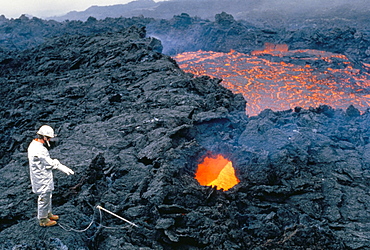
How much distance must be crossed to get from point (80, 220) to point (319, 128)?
9.90m

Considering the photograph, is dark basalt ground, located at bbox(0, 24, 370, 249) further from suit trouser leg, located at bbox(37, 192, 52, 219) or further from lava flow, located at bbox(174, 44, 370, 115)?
lava flow, located at bbox(174, 44, 370, 115)

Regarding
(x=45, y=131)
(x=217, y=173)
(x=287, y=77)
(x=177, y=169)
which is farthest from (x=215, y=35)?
(x=45, y=131)

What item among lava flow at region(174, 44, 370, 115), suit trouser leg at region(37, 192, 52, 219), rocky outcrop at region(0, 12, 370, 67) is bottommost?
lava flow at region(174, 44, 370, 115)

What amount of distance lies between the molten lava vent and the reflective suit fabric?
4.58m

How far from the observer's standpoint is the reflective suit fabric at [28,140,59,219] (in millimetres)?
4887

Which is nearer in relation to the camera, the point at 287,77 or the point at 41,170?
the point at 41,170

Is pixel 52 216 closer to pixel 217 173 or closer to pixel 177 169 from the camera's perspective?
pixel 177 169

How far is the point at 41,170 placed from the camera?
497cm

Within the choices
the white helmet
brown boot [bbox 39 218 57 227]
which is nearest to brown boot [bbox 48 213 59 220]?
brown boot [bbox 39 218 57 227]

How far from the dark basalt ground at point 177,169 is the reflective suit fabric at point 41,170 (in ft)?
2.02

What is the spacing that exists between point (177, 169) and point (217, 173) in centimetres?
190

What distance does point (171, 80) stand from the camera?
1442cm

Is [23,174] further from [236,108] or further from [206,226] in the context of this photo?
[236,108]

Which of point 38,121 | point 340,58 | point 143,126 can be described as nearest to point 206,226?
point 143,126
